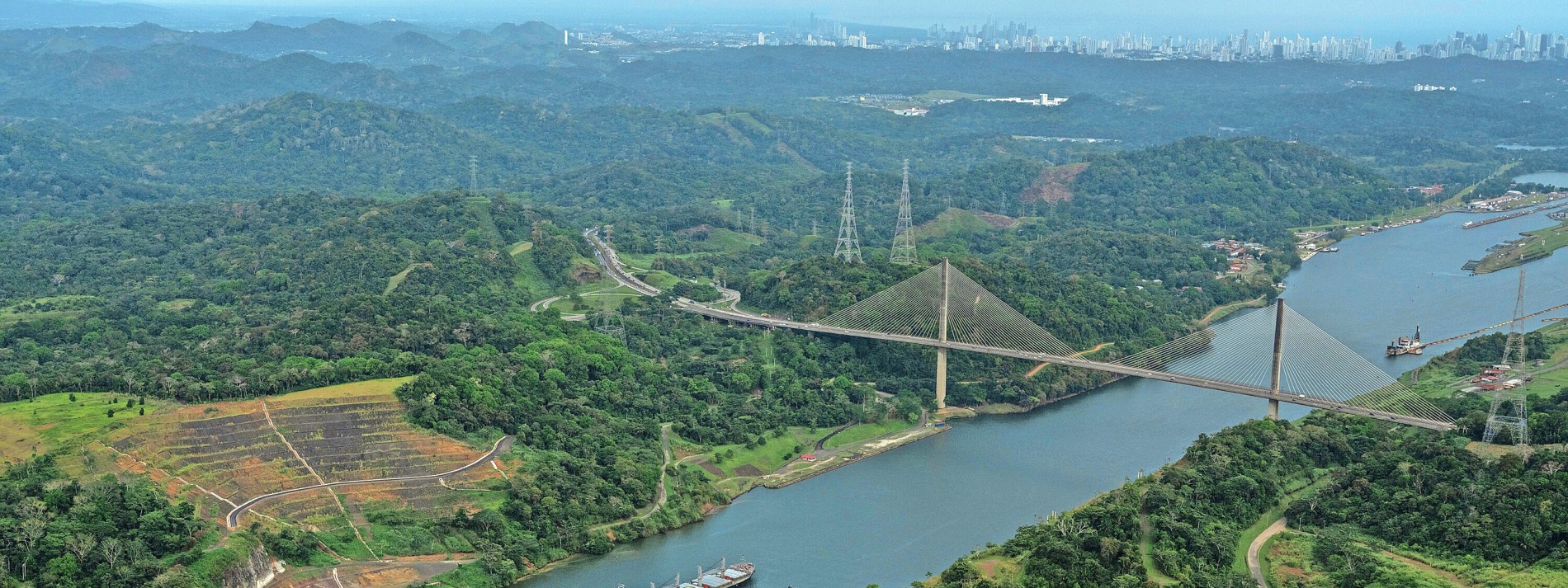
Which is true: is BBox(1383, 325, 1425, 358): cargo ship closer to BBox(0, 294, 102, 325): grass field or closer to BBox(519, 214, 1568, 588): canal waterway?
BBox(519, 214, 1568, 588): canal waterway

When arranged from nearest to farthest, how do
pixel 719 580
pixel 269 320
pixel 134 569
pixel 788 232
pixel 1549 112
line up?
pixel 134 569 → pixel 719 580 → pixel 269 320 → pixel 788 232 → pixel 1549 112

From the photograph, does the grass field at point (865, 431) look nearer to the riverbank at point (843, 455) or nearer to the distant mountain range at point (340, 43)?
the riverbank at point (843, 455)

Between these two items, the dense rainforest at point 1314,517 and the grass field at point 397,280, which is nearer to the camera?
the dense rainforest at point 1314,517

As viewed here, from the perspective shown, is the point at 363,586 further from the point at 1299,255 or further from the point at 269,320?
the point at 1299,255

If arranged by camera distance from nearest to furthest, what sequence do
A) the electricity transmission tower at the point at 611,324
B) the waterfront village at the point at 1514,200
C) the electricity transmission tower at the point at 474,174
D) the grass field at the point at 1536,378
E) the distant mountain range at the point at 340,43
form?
the grass field at the point at 1536,378 < the electricity transmission tower at the point at 611,324 < the waterfront village at the point at 1514,200 < the electricity transmission tower at the point at 474,174 < the distant mountain range at the point at 340,43

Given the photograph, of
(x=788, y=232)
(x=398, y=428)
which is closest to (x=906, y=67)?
(x=788, y=232)

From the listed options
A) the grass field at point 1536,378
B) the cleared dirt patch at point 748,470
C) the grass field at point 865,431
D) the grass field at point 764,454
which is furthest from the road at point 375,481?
the grass field at point 1536,378

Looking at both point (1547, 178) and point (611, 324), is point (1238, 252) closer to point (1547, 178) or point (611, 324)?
point (611, 324)
